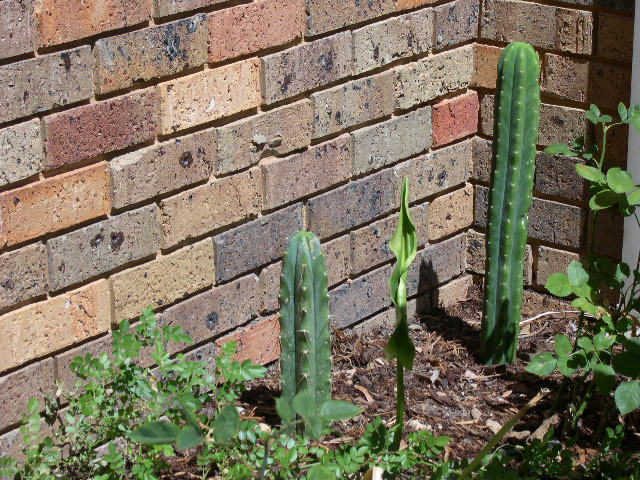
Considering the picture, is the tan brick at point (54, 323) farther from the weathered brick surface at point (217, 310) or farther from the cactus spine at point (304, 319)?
the cactus spine at point (304, 319)

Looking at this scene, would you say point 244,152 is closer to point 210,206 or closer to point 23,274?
point 210,206

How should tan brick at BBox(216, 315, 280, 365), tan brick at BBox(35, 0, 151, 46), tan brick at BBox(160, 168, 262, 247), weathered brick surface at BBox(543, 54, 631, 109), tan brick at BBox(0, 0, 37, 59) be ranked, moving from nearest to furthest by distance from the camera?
tan brick at BBox(0, 0, 37, 59)
tan brick at BBox(35, 0, 151, 46)
tan brick at BBox(160, 168, 262, 247)
tan brick at BBox(216, 315, 280, 365)
weathered brick surface at BBox(543, 54, 631, 109)

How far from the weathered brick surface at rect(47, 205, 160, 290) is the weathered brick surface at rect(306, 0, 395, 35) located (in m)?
0.82

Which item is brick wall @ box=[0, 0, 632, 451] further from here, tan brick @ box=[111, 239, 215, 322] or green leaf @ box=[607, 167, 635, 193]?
green leaf @ box=[607, 167, 635, 193]

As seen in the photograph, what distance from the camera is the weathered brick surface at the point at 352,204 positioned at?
3.86 m

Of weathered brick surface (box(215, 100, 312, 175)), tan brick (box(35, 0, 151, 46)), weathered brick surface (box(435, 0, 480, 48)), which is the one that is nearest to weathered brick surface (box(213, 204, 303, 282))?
weathered brick surface (box(215, 100, 312, 175))

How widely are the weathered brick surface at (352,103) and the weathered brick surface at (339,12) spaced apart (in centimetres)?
21

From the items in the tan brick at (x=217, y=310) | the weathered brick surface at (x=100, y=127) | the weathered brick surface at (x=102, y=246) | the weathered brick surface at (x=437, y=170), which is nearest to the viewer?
the weathered brick surface at (x=100, y=127)

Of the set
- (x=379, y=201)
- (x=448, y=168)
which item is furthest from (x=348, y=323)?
(x=448, y=168)

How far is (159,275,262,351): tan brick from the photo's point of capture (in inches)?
139

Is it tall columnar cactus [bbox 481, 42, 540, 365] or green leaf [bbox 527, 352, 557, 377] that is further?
tall columnar cactus [bbox 481, 42, 540, 365]

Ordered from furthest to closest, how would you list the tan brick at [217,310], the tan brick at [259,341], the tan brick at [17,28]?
the tan brick at [259,341]
the tan brick at [217,310]
the tan brick at [17,28]

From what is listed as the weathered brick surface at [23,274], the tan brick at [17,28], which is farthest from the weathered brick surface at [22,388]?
the tan brick at [17,28]

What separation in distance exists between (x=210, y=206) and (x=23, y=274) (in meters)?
0.68
